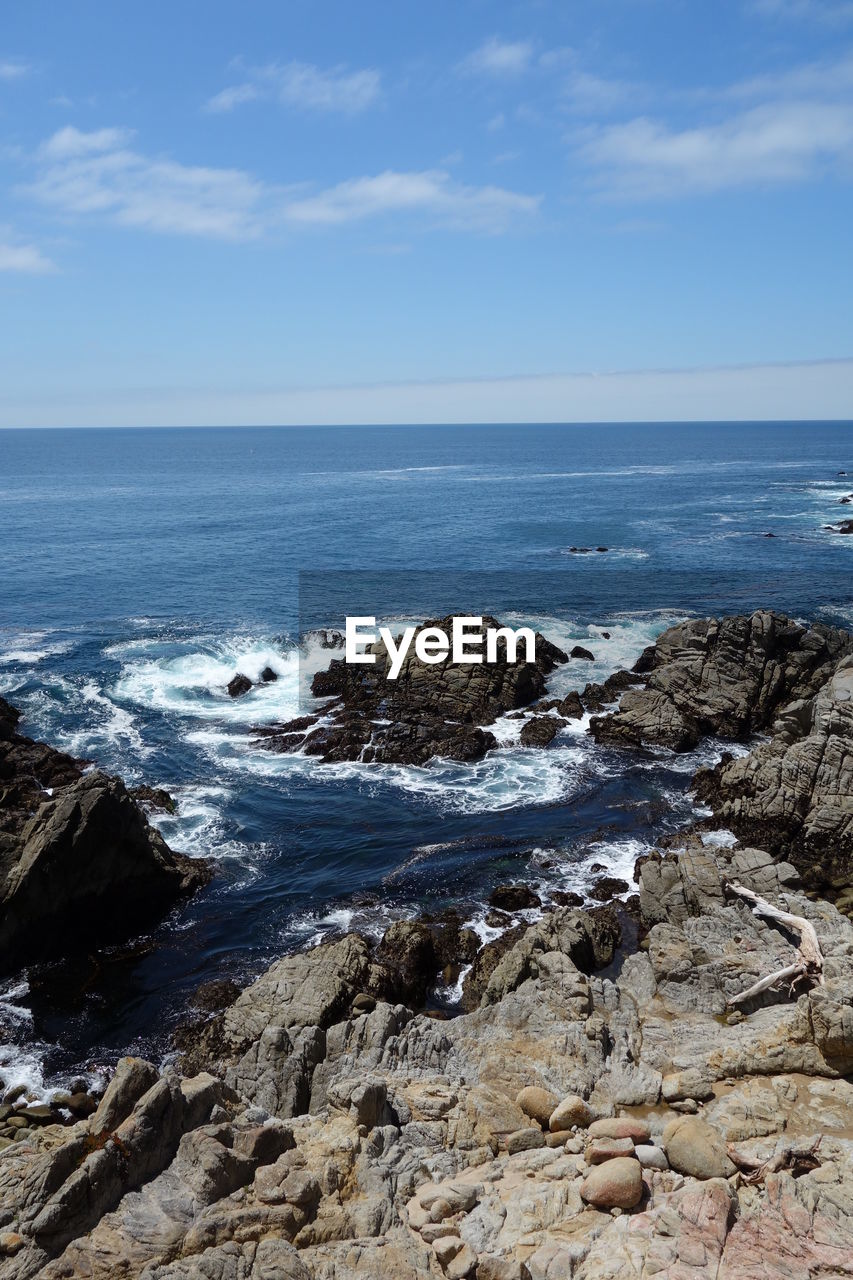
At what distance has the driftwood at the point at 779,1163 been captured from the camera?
14.4 m

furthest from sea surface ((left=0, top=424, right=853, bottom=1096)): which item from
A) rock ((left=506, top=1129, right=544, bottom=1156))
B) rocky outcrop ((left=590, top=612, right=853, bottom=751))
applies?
rock ((left=506, top=1129, right=544, bottom=1156))

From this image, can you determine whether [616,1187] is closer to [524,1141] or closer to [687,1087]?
[524,1141]

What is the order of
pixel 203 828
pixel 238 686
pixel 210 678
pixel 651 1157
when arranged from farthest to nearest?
1. pixel 210 678
2. pixel 238 686
3. pixel 203 828
4. pixel 651 1157

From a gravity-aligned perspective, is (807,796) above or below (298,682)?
below

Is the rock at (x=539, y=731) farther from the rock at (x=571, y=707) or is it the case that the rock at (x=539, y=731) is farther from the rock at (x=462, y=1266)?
the rock at (x=462, y=1266)

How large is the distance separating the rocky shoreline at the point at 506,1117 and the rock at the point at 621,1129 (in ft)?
0.25

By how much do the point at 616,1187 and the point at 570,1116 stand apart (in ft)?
9.32

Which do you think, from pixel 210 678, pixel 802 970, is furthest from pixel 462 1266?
pixel 210 678

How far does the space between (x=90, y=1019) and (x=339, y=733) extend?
22026 mm

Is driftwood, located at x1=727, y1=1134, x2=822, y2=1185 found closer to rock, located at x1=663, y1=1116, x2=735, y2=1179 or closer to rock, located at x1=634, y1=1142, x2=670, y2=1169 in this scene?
rock, located at x1=663, y1=1116, x2=735, y2=1179

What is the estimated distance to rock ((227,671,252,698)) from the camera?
177 ft

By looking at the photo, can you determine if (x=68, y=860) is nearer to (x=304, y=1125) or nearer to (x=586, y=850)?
(x=304, y=1125)

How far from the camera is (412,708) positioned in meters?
48.9

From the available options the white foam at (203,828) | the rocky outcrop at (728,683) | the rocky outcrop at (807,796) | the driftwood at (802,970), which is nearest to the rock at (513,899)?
the driftwood at (802,970)
